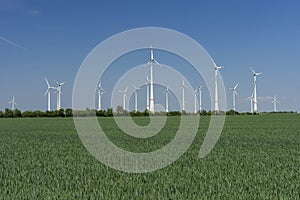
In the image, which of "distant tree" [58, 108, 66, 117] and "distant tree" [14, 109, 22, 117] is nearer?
"distant tree" [58, 108, 66, 117]

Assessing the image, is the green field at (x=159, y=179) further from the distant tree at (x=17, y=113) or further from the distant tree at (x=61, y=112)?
the distant tree at (x=17, y=113)

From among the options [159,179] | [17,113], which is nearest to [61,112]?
[17,113]

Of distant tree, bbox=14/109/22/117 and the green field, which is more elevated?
distant tree, bbox=14/109/22/117

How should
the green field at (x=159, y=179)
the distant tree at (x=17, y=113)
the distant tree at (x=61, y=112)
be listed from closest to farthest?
the green field at (x=159, y=179)
the distant tree at (x=61, y=112)
the distant tree at (x=17, y=113)

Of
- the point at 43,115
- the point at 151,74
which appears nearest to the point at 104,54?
the point at 151,74

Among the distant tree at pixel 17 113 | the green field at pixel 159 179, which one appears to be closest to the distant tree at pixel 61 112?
the distant tree at pixel 17 113

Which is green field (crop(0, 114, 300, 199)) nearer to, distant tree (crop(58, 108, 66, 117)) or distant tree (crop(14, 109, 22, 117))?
distant tree (crop(58, 108, 66, 117))

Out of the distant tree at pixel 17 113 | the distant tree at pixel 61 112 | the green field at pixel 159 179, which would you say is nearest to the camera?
the green field at pixel 159 179

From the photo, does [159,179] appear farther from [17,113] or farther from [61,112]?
[17,113]

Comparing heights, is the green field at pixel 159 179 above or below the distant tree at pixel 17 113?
below

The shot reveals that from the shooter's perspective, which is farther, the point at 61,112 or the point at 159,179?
the point at 61,112

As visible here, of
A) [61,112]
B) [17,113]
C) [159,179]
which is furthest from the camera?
[17,113]

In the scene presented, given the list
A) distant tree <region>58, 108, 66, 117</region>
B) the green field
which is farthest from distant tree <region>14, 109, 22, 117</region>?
the green field

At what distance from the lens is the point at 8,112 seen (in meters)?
107
